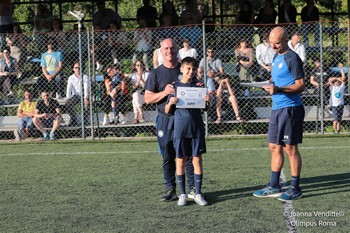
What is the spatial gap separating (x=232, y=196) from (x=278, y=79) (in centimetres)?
148

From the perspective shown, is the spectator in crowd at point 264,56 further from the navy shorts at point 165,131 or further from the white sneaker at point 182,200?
the white sneaker at point 182,200

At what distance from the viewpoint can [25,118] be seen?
49.8 ft

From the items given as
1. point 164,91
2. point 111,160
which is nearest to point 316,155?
point 111,160

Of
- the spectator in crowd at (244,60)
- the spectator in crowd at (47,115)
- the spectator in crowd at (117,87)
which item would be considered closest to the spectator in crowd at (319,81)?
the spectator in crowd at (244,60)

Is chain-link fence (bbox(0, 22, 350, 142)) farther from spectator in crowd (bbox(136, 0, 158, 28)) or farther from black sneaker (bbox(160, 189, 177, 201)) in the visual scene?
black sneaker (bbox(160, 189, 177, 201))

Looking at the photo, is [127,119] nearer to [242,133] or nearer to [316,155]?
[242,133]

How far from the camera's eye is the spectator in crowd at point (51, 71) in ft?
52.3

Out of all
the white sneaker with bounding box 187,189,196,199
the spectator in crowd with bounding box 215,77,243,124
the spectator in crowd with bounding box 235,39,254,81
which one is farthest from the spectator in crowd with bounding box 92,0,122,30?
the white sneaker with bounding box 187,189,196,199

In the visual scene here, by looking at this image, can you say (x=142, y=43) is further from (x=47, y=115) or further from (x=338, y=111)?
(x=338, y=111)

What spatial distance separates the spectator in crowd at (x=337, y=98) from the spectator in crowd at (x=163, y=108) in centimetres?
678

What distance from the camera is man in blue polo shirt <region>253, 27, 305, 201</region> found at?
8250mm

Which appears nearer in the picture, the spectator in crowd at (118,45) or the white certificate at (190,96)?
the white certificate at (190,96)

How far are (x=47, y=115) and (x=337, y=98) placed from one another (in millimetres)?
5754

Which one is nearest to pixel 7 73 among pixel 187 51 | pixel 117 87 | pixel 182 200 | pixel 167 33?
pixel 117 87
